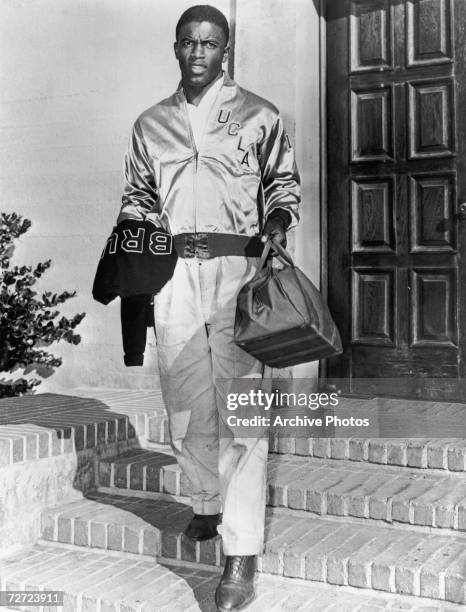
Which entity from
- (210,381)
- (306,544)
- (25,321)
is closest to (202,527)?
(306,544)

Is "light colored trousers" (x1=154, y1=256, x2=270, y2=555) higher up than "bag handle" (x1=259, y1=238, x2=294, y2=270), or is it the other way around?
"bag handle" (x1=259, y1=238, x2=294, y2=270)

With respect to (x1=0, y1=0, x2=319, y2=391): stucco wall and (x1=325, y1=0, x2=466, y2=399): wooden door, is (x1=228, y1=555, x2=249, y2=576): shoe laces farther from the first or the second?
(x1=0, y1=0, x2=319, y2=391): stucco wall

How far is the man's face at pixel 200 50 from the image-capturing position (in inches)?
111

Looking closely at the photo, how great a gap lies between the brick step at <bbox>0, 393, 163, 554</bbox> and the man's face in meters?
1.79

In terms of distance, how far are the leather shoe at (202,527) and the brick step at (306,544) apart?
0.04 metres

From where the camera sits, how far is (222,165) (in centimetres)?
284

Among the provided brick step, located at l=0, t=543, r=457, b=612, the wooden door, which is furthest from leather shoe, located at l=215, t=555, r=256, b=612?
the wooden door

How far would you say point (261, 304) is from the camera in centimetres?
253

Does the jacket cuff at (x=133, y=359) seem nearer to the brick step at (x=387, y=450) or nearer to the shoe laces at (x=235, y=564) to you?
the shoe laces at (x=235, y=564)

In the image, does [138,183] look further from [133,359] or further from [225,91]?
[133,359]

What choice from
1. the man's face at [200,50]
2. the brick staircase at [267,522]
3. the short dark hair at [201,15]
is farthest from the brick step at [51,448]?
the short dark hair at [201,15]

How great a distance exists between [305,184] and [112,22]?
181cm

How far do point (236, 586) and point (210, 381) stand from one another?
0.71 meters

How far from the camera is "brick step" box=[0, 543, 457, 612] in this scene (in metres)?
2.75
